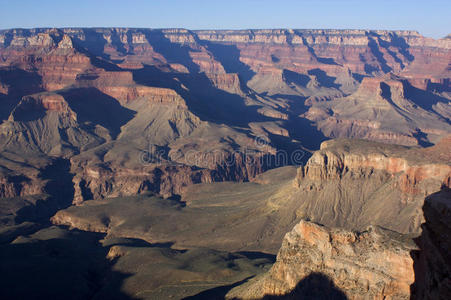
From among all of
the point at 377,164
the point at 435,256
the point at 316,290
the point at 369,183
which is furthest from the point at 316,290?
the point at 377,164

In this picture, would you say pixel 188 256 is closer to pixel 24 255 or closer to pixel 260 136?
pixel 24 255

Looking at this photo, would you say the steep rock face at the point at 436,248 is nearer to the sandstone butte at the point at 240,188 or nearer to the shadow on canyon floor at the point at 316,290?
the sandstone butte at the point at 240,188

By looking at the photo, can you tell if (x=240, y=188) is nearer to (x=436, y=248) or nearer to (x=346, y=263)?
(x=346, y=263)

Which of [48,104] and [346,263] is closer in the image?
[346,263]

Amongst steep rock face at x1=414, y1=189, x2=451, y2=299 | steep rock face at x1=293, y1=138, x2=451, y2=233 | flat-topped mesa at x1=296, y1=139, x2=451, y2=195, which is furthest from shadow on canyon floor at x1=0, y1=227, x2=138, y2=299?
steep rock face at x1=414, y1=189, x2=451, y2=299

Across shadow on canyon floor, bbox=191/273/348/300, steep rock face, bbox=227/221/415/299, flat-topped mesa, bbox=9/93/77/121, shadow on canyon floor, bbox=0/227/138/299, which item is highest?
flat-topped mesa, bbox=9/93/77/121

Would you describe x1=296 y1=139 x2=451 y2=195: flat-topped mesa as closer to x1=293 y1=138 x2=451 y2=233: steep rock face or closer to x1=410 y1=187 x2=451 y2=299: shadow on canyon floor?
x1=293 y1=138 x2=451 y2=233: steep rock face
